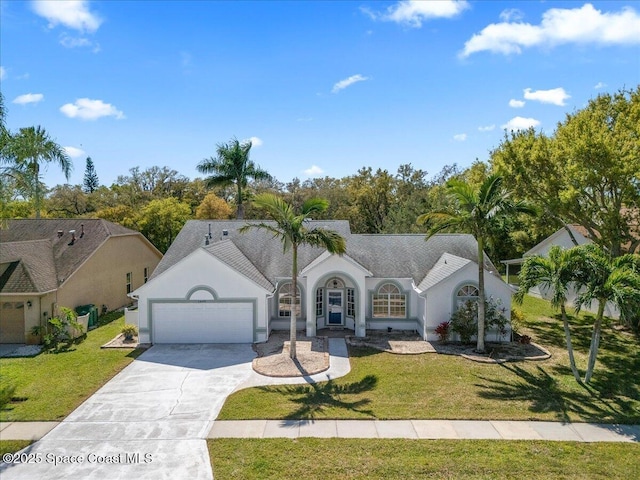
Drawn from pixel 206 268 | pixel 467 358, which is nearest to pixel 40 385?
pixel 206 268

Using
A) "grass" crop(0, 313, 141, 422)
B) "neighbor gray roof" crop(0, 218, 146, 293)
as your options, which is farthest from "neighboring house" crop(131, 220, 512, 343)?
"neighbor gray roof" crop(0, 218, 146, 293)

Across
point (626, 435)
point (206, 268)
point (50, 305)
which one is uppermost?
point (206, 268)

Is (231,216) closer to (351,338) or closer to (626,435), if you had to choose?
(351,338)

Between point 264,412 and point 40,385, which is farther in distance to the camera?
point 40,385

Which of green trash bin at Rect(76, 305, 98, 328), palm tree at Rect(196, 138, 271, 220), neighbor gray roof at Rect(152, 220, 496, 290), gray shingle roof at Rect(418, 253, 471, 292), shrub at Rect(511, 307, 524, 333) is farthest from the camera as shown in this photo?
palm tree at Rect(196, 138, 271, 220)

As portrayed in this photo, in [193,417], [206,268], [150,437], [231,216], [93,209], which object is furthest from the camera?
[93,209]

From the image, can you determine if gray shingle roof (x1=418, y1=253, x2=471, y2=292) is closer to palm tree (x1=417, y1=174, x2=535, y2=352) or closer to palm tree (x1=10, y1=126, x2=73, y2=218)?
palm tree (x1=417, y1=174, x2=535, y2=352)
